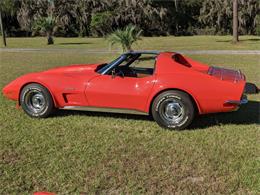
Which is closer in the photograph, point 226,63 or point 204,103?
point 204,103

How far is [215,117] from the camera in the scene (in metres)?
6.49

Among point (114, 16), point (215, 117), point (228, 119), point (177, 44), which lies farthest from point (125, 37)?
point (114, 16)

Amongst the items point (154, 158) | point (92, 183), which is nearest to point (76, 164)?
point (92, 183)

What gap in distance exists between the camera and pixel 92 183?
398 centimetres

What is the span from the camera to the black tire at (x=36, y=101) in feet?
20.9

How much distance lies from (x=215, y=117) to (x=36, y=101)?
2.94 metres

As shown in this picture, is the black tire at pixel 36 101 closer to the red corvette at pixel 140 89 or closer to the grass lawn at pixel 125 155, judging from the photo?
the red corvette at pixel 140 89

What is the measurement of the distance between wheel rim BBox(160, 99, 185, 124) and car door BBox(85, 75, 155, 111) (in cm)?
31

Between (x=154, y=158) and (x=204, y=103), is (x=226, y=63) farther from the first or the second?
(x=154, y=158)

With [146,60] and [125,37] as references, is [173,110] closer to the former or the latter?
[146,60]

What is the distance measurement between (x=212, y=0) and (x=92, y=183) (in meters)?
47.1

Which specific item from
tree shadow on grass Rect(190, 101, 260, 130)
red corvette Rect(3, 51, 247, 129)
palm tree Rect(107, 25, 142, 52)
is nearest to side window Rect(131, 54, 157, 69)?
red corvette Rect(3, 51, 247, 129)

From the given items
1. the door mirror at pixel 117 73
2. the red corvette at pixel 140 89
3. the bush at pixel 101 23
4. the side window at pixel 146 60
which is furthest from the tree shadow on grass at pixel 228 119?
the bush at pixel 101 23

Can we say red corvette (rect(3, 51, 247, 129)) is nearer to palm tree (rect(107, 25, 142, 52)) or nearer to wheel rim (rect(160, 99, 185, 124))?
wheel rim (rect(160, 99, 185, 124))
